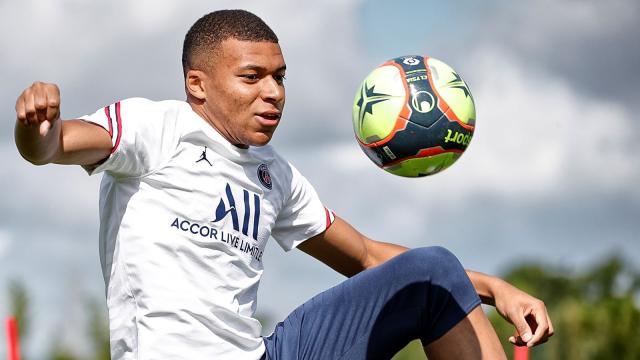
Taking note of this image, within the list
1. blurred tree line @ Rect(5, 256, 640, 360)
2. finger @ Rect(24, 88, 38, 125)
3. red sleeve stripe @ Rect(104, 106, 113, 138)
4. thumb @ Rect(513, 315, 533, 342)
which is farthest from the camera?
blurred tree line @ Rect(5, 256, 640, 360)

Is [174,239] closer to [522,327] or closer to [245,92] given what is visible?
[245,92]

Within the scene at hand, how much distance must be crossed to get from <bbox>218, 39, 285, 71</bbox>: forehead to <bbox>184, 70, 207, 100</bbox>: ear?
144mm

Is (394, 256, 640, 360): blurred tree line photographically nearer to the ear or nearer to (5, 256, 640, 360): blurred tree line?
(5, 256, 640, 360): blurred tree line

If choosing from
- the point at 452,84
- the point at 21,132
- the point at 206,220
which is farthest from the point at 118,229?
the point at 452,84

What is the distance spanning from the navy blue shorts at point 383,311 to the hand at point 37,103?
1598 millimetres

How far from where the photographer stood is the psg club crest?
18.1ft

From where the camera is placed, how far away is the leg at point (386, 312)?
4.90 metres

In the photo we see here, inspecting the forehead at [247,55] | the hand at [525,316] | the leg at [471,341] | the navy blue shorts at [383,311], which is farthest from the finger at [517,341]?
the forehead at [247,55]

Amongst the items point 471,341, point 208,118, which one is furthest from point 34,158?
point 471,341

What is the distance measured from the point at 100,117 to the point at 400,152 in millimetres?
1401

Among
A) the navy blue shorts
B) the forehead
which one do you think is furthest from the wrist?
the forehead

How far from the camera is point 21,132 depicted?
14.0ft

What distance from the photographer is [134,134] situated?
484cm

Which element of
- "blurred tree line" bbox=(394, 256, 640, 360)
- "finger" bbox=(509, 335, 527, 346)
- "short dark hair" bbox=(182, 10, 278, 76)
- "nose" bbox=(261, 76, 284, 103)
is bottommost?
"blurred tree line" bbox=(394, 256, 640, 360)
